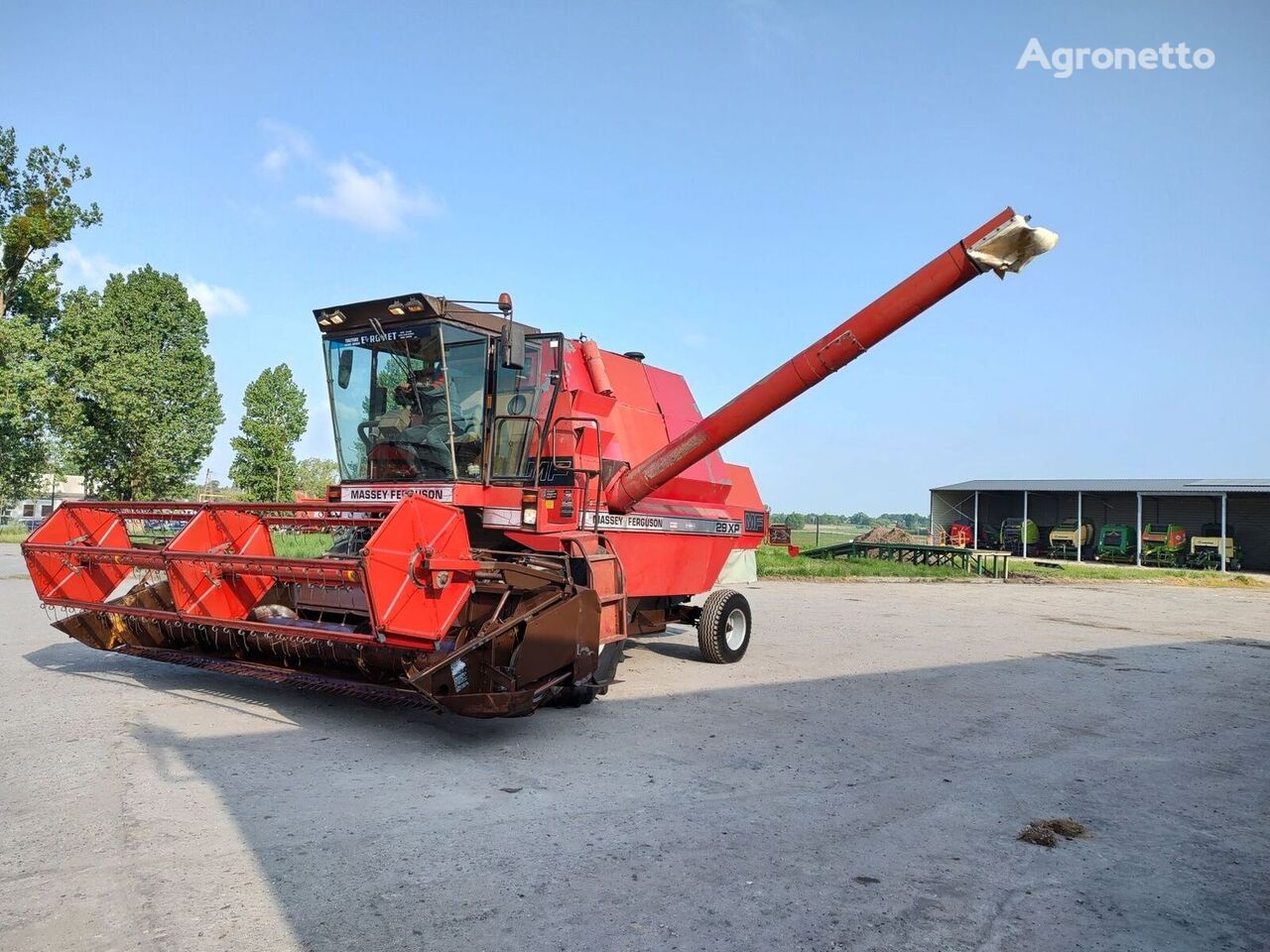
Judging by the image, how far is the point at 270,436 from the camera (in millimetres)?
38375

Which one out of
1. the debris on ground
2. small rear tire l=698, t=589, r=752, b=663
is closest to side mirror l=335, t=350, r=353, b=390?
small rear tire l=698, t=589, r=752, b=663

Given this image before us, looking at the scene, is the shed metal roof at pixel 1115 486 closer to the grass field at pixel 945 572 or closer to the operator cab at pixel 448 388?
the grass field at pixel 945 572

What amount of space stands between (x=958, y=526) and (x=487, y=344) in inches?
1468

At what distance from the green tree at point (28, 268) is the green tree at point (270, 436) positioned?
12.6 meters

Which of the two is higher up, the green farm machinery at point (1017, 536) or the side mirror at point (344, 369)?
the side mirror at point (344, 369)

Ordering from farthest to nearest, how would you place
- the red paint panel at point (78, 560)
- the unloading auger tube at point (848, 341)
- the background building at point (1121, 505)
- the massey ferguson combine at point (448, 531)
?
the background building at point (1121, 505)
the red paint panel at point (78, 560)
the unloading auger tube at point (848, 341)
the massey ferguson combine at point (448, 531)

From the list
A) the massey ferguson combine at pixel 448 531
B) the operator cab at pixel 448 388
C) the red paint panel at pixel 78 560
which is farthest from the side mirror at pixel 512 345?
the red paint panel at pixel 78 560

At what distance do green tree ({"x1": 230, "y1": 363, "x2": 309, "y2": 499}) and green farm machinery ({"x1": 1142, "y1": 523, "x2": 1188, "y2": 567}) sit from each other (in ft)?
122

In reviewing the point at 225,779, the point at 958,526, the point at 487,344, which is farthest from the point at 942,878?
the point at 958,526

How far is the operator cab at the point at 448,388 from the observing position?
276 inches

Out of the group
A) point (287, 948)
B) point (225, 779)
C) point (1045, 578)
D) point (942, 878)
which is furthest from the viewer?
point (1045, 578)

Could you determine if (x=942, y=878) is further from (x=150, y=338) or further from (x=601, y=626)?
(x=150, y=338)

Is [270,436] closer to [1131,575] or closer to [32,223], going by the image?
[32,223]

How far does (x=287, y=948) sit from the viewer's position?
2.93m
